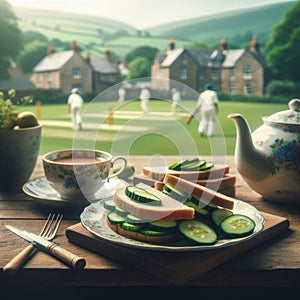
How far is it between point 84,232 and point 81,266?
0.06 metres

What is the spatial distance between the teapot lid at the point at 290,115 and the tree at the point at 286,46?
293 cm

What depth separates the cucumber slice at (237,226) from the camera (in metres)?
0.45

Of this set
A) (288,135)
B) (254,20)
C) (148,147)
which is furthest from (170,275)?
(254,20)

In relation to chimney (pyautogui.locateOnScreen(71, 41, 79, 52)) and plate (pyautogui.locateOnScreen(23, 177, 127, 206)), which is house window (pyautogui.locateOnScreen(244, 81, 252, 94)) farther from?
plate (pyautogui.locateOnScreen(23, 177, 127, 206))

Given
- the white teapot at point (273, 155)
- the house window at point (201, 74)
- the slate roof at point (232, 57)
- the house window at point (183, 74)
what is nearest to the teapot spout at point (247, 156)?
the white teapot at point (273, 155)

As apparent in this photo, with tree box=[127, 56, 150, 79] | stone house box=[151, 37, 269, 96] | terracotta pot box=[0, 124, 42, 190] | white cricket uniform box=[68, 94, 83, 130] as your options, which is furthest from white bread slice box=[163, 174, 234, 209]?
stone house box=[151, 37, 269, 96]

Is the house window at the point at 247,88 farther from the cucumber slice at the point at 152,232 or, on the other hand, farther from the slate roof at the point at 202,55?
the cucumber slice at the point at 152,232

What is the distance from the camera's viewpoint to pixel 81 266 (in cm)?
42

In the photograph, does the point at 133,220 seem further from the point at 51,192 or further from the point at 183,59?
the point at 183,59

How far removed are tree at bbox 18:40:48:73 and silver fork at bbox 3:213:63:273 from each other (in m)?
3.26

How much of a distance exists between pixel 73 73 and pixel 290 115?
404 centimetres

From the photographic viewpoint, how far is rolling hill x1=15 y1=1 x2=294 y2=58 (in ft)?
10.0

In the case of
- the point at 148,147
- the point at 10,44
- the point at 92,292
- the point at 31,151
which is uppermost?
the point at 10,44

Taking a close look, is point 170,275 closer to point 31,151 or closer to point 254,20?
point 31,151
